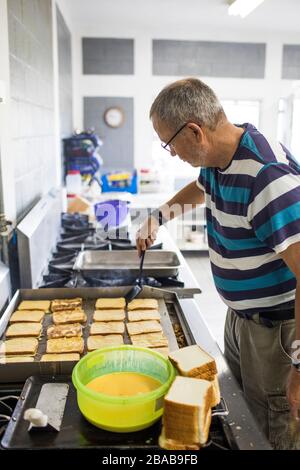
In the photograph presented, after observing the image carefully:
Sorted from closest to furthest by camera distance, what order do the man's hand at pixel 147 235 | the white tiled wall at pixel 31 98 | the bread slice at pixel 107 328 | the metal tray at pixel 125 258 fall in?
the bread slice at pixel 107 328
the man's hand at pixel 147 235
the white tiled wall at pixel 31 98
the metal tray at pixel 125 258

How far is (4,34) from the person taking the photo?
1.90 metres

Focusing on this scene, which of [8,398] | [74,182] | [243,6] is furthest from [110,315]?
[243,6]

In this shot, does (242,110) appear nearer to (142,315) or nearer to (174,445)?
(142,315)

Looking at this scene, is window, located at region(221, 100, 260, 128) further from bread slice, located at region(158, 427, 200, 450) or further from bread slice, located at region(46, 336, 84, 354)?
bread slice, located at region(158, 427, 200, 450)

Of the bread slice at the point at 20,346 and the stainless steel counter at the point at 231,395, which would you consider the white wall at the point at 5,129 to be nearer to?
the bread slice at the point at 20,346

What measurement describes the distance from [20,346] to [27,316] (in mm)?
221

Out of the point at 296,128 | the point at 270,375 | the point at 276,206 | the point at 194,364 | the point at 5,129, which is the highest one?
the point at 296,128

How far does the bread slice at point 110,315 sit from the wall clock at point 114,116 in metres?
4.28

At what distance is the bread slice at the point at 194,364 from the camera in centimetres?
106

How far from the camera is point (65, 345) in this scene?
1.41 meters

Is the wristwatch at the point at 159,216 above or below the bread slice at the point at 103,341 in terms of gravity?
above

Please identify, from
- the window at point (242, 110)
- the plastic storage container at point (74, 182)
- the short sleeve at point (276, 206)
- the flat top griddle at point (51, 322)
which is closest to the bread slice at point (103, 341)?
the flat top griddle at point (51, 322)

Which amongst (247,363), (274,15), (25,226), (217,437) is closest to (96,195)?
(25,226)
